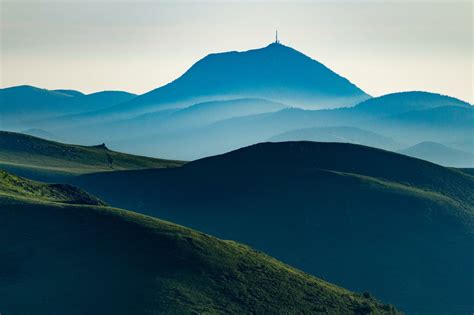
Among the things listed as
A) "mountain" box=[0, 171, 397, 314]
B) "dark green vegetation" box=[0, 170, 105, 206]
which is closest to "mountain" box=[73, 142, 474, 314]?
"mountain" box=[0, 171, 397, 314]

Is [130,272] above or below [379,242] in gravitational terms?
above

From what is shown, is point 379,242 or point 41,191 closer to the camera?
point 41,191

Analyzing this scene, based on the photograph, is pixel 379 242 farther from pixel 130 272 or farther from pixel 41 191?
pixel 130 272

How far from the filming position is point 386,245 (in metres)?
178

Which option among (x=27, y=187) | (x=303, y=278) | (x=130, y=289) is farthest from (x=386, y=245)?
(x=130, y=289)

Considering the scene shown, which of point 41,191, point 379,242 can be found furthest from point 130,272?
point 379,242

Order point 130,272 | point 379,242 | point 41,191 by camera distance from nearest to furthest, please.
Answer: point 130,272 → point 41,191 → point 379,242

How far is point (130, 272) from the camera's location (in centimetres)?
10819

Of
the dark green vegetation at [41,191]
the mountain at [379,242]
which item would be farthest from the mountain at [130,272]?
the mountain at [379,242]

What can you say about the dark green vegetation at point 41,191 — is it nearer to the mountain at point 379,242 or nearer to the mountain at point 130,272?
the mountain at point 130,272

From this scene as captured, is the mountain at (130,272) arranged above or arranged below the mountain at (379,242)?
above

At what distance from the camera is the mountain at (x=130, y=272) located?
101 meters

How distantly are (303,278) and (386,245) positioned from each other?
60511mm

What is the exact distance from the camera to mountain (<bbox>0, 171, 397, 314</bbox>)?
330 feet
